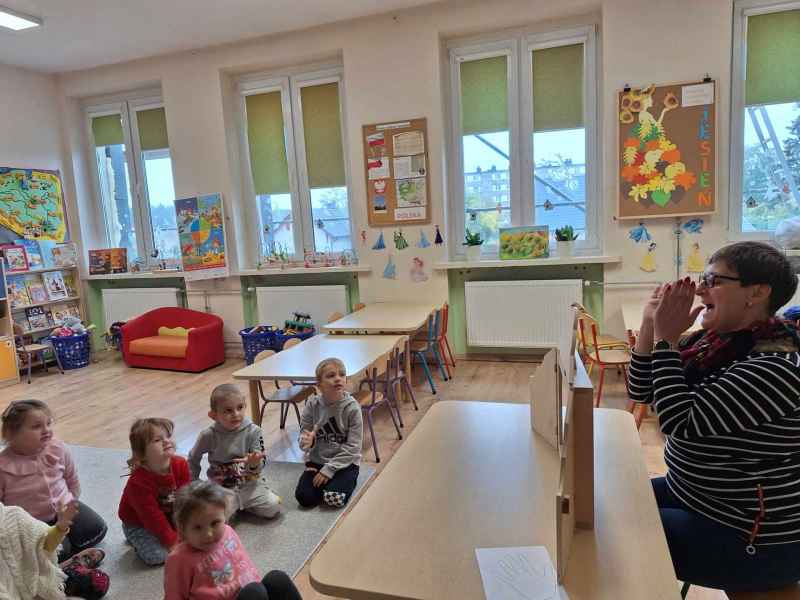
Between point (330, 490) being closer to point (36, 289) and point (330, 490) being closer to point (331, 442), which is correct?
Answer: point (331, 442)

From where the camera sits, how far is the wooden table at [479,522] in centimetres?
96

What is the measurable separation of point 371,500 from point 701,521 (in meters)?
0.79

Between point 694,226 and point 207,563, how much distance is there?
4.31m

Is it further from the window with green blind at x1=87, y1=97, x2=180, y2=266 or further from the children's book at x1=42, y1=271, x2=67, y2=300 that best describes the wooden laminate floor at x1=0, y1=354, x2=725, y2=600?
the window with green blind at x1=87, y1=97, x2=180, y2=266

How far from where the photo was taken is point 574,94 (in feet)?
15.6

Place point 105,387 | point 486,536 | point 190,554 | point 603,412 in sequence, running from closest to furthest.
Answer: point 486,536
point 190,554
point 603,412
point 105,387

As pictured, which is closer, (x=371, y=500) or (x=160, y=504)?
(x=371, y=500)

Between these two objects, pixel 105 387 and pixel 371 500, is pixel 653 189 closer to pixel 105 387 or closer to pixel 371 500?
Answer: pixel 371 500

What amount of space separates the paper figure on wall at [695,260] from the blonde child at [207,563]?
4077 millimetres

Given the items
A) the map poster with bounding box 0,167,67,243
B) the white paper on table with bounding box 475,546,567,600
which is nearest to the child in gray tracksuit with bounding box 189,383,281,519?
the white paper on table with bounding box 475,546,567,600

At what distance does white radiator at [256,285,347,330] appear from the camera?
5.46 metres

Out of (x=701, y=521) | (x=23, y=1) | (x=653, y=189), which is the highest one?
(x=23, y=1)

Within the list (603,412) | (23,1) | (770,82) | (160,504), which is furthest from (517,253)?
(23,1)

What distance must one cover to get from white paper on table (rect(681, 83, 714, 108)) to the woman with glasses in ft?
11.8
